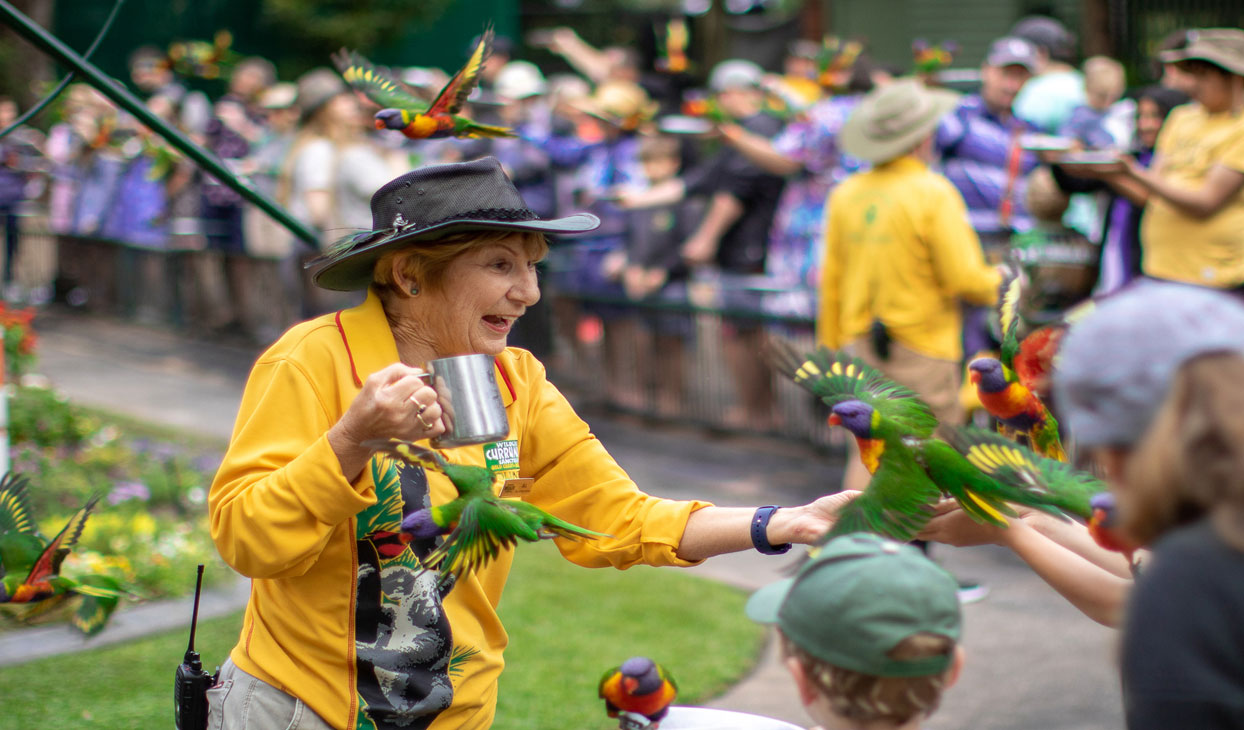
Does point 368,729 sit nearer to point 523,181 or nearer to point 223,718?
point 223,718

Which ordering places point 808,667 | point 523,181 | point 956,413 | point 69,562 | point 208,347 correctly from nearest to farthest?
1. point 808,667
2. point 69,562
3. point 956,413
4. point 523,181
5. point 208,347

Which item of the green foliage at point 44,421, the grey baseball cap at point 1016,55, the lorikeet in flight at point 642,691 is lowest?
the green foliage at point 44,421

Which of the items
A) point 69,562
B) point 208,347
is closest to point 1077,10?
point 208,347

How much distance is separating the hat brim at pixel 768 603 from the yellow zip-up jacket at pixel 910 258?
4047mm

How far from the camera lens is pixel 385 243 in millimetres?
2533

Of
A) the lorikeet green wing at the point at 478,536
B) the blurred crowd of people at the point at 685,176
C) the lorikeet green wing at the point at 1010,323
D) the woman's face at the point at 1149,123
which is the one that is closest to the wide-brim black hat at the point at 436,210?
the lorikeet green wing at the point at 478,536

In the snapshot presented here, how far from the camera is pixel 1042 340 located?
288cm

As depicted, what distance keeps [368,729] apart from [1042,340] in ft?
5.62

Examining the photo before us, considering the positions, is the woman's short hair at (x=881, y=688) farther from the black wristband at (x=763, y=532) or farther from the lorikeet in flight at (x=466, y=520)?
the black wristband at (x=763, y=532)

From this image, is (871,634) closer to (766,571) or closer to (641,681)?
(641,681)

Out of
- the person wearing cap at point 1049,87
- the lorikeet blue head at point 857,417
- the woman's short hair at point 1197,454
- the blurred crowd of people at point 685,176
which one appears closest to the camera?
the woman's short hair at point 1197,454

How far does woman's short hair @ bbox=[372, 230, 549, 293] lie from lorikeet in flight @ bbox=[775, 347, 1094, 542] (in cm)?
75

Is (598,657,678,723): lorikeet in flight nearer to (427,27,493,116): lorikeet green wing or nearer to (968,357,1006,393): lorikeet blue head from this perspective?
(968,357,1006,393): lorikeet blue head

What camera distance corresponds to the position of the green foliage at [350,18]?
20.9 m
